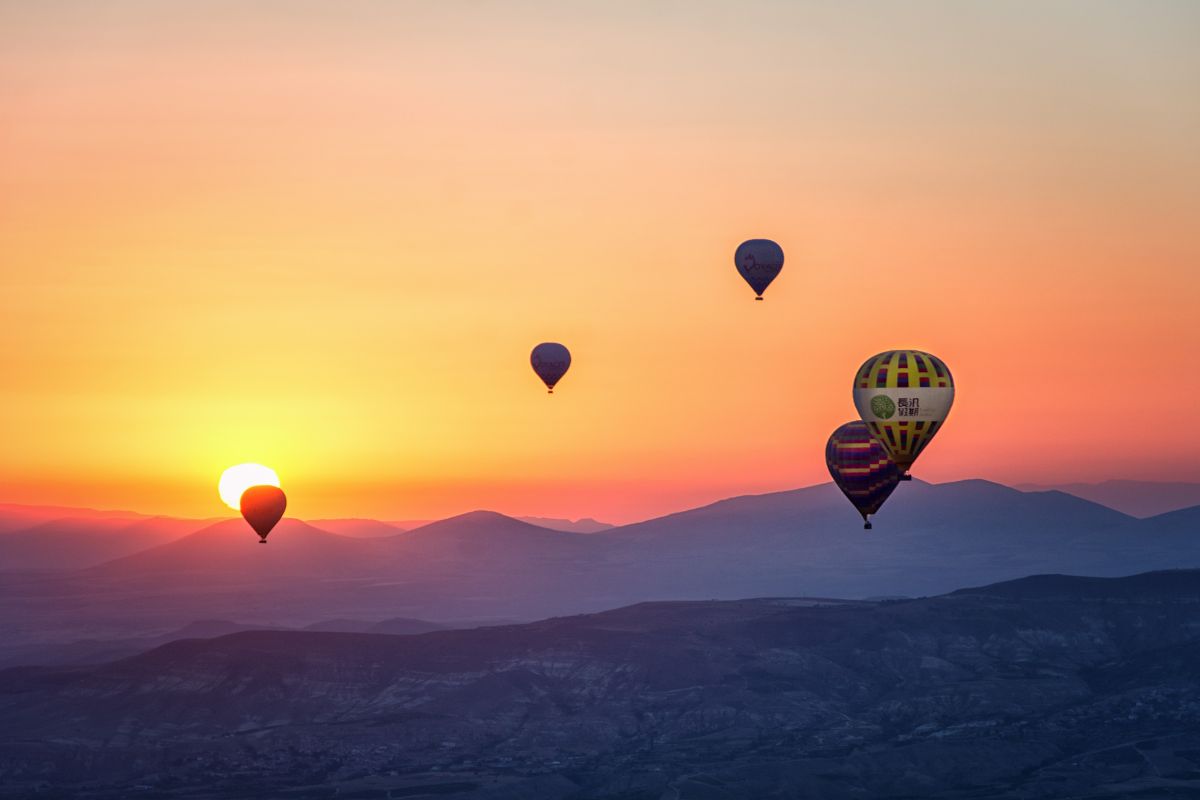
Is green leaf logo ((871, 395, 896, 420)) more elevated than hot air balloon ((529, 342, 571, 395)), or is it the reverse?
hot air balloon ((529, 342, 571, 395))

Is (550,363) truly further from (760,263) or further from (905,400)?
(905,400)

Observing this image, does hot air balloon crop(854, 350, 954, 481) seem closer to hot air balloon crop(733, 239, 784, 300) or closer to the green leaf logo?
the green leaf logo

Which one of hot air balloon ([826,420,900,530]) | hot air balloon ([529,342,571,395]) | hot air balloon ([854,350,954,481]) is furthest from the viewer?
hot air balloon ([529,342,571,395])

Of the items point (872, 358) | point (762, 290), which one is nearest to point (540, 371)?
point (762, 290)

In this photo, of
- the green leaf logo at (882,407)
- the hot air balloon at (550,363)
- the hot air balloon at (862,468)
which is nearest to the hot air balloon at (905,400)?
the green leaf logo at (882,407)

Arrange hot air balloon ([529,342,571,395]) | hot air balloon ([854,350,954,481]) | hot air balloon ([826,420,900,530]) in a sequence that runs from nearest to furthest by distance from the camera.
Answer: hot air balloon ([854,350,954,481]) → hot air balloon ([826,420,900,530]) → hot air balloon ([529,342,571,395])

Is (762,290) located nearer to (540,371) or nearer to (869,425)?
(869,425)

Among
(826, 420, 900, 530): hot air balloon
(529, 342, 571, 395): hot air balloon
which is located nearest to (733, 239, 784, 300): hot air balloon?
(826, 420, 900, 530): hot air balloon
